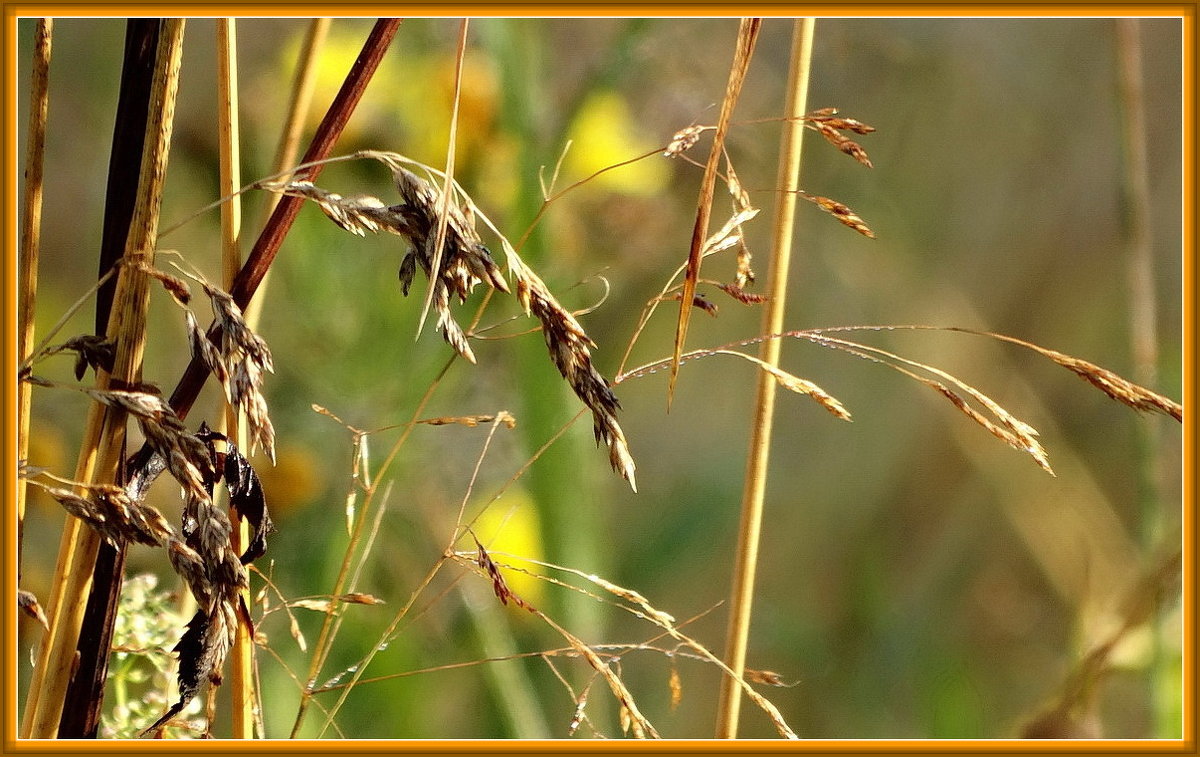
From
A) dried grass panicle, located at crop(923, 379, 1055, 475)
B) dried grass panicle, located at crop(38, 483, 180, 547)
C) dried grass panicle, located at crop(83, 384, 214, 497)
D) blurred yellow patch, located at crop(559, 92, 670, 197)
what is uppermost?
blurred yellow patch, located at crop(559, 92, 670, 197)

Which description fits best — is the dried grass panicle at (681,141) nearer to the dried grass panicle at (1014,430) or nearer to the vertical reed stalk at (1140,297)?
the dried grass panicle at (1014,430)

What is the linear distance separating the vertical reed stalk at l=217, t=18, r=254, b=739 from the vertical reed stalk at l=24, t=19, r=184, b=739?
0.06 ft

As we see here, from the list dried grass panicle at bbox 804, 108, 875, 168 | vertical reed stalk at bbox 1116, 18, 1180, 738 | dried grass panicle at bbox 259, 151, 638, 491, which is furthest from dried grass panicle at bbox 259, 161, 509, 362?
vertical reed stalk at bbox 1116, 18, 1180, 738

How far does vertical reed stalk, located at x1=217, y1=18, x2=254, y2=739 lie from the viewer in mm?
324

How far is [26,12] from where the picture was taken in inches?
14.1

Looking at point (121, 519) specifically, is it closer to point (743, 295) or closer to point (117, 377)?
point (117, 377)

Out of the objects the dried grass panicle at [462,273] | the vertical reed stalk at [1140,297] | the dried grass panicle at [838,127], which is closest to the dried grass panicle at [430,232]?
the dried grass panicle at [462,273]

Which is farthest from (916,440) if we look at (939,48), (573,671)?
(573,671)

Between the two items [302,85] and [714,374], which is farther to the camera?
[714,374]

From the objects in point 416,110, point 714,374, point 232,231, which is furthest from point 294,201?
point 714,374

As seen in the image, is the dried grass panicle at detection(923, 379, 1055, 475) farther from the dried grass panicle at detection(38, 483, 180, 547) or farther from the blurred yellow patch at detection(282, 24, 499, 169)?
the blurred yellow patch at detection(282, 24, 499, 169)

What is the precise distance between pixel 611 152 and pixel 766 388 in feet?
2.38

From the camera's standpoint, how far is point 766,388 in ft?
1.36

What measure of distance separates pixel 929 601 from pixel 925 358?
405 millimetres
